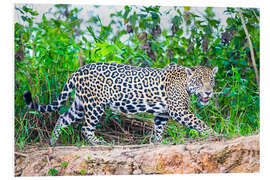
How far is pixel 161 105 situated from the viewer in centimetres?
536

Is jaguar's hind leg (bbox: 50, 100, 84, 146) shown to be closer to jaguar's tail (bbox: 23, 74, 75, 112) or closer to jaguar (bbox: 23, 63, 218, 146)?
jaguar (bbox: 23, 63, 218, 146)

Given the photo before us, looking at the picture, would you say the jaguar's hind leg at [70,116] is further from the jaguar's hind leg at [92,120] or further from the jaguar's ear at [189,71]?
the jaguar's ear at [189,71]

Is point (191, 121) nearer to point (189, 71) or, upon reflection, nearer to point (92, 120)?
point (189, 71)

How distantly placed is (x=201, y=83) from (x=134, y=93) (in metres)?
0.85

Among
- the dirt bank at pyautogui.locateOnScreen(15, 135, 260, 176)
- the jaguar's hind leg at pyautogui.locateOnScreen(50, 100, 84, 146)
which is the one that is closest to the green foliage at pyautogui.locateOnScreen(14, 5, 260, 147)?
the jaguar's hind leg at pyautogui.locateOnScreen(50, 100, 84, 146)

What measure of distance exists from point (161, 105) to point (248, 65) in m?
1.27

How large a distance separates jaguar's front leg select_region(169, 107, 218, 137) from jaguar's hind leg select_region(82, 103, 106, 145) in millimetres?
931

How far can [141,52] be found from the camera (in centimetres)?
551

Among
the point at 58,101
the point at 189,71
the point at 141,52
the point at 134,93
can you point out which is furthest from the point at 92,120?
the point at 189,71

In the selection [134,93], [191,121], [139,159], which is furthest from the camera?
[134,93]

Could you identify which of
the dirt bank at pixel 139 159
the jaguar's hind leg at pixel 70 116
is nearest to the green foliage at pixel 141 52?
the jaguar's hind leg at pixel 70 116
